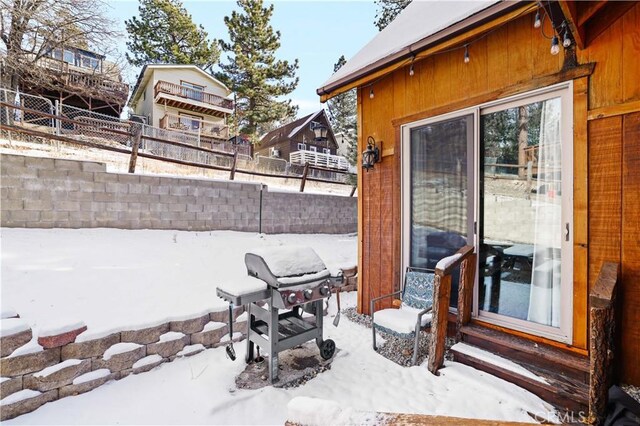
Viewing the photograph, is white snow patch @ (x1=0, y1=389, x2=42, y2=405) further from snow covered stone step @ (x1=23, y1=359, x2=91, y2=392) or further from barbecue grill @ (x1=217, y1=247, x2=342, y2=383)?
barbecue grill @ (x1=217, y1=247, x2=342, y2=383)

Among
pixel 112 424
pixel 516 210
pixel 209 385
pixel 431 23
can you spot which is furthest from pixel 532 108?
pixel 112 424

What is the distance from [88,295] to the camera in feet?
9.38

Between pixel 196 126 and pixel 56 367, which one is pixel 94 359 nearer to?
pixel 56 367

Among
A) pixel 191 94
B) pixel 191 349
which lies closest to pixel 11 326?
pixel 191 349

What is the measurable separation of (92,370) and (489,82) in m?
4.08

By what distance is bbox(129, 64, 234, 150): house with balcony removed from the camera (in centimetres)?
1488

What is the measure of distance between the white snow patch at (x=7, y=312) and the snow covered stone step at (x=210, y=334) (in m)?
1.32

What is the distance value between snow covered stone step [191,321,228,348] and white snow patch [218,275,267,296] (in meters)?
0.84

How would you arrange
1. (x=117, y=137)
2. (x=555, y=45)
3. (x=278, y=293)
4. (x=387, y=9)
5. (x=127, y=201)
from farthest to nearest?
(x=117, y=137), (x=387, y=9), (x=127, y=201), (x=278, y=293), (x=555, y=45)

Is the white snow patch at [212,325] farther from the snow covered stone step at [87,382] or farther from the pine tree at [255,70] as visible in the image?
the pine tree at [255,70]

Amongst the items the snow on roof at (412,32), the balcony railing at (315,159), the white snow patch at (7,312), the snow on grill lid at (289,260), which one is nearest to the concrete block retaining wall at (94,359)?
the white snow patch at (7,312)

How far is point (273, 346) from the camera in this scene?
2.35 metres

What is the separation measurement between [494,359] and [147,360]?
2.88 meters

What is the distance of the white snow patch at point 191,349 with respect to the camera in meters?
2.74
